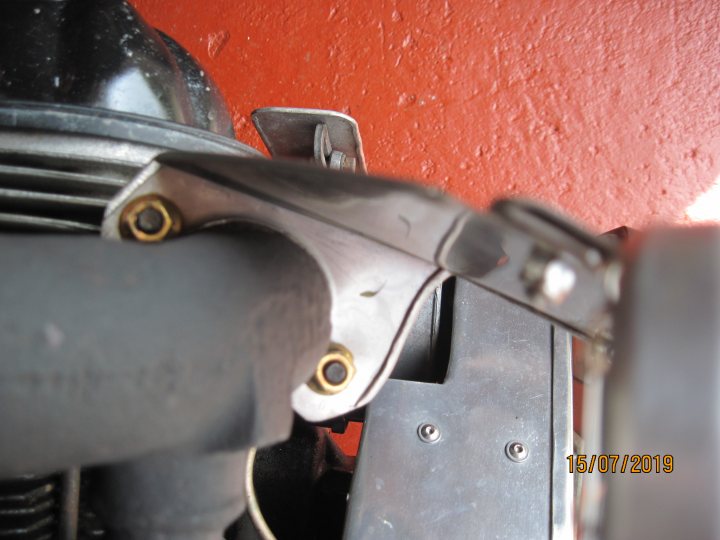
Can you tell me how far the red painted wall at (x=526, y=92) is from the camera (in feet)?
4.42

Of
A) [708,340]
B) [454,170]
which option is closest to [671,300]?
[708,340]

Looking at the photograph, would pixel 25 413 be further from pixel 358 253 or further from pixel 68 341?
pixel 358 253

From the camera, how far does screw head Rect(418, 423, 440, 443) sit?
1.76ft

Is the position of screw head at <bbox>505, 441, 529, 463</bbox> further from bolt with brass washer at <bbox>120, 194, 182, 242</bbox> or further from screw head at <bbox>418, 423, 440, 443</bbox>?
bolt with brass washer at <bbox>120, 194, 182, 242</bbox>

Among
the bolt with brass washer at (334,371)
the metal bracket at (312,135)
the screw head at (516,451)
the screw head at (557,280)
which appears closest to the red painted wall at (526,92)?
the metal bracket at (312,135)

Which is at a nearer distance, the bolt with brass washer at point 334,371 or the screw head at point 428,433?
the bolt with brass washer at point 334,371

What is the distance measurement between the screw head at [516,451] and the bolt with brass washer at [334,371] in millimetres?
188

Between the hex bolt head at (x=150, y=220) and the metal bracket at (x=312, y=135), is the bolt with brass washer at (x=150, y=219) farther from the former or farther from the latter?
the metal bracket at (x=312, y=135)

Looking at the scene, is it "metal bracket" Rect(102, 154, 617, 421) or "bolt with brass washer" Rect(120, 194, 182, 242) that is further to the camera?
"bolt with brass washer" Rect(120, 194, 182, 242)

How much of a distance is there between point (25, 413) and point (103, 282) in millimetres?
57

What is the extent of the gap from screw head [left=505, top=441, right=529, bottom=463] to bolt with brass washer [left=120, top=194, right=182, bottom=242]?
1.12ft

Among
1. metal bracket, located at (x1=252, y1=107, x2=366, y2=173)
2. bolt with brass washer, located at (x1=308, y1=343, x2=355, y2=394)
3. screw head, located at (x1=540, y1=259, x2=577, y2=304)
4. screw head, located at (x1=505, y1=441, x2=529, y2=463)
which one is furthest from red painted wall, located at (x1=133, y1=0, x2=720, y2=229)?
screw head, located at (x1=540, y1=259, x2=577, y2=304)
